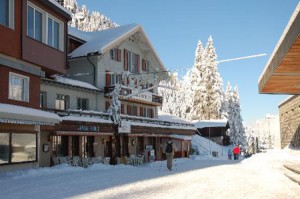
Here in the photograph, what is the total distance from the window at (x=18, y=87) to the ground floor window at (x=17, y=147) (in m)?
1.90

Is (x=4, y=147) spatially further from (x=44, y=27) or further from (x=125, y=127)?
(x=125, y=127)

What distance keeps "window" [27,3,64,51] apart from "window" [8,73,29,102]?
2.25 metres

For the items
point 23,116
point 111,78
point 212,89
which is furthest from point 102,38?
point 212,89

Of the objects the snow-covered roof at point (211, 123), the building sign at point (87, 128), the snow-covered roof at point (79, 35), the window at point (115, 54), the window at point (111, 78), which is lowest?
the building sign at point (87, 128)

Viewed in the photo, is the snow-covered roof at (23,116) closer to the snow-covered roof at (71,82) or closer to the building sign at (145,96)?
the snow-covered roof at (71,82)

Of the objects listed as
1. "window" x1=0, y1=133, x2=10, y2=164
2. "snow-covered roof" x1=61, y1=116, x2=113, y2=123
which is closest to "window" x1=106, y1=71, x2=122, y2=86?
"snow-covered roof" x1=61, y1=116, x2=113, y2=123

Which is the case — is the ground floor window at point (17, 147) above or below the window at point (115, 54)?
below

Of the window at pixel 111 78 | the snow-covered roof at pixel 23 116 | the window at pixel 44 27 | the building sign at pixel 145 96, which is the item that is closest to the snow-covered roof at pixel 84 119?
the snow-covered roof at pixel 23 116

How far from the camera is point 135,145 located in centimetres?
3794

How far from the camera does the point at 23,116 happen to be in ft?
63.3

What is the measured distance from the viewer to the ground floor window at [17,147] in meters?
19.8

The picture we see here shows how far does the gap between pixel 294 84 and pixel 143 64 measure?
29863mm

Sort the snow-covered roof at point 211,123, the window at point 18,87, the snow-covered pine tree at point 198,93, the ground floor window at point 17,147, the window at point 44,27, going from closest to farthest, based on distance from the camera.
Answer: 1. the ground floor window at point 17,147
2. the window at point 18,87
3. the window at point 44,27
4. the snow-covered roof at point 211,123
5. the snow-covered pine tree at point 198,93

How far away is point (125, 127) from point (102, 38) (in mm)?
10625
